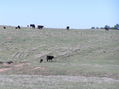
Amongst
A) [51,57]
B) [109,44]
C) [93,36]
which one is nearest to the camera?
[51,57]

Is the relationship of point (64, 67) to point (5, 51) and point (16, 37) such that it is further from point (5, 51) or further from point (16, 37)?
point (16, 37)

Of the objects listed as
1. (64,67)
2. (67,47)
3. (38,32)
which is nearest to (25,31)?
(38,32)

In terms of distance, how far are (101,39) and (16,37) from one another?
16.3 meters

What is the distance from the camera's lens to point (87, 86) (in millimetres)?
22406

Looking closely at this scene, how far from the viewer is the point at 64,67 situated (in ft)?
120

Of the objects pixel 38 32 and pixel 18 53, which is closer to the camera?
pixel 18 53

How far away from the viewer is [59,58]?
1854 inches

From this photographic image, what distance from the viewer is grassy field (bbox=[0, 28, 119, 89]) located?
2725cm

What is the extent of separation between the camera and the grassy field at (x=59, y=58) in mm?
27250

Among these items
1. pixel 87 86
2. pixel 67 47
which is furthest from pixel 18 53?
pixel 87 86

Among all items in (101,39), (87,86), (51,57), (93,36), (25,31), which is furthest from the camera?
(25,31)

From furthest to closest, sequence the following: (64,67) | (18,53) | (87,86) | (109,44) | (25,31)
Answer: (25,31), (109,44), (18,53), (64,67), (87,86)

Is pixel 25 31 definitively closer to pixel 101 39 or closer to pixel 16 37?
pixel 16 37

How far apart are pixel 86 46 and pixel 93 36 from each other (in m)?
12.7
